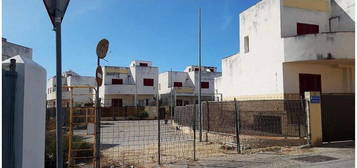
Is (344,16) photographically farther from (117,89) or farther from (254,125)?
(117,89)

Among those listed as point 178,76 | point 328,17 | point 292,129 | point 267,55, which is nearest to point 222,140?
point 292,129

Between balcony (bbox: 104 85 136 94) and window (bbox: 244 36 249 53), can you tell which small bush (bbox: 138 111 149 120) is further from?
window (bbox: 244 36 249 53)

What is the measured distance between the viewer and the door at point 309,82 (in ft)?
61.1

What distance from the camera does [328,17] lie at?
67.4 ft

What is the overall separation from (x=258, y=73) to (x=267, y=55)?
1456 mm

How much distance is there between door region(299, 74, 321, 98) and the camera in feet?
61.1

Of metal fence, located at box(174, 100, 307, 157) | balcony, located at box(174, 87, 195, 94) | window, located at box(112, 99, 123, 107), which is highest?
balcony, located at box(174, 87, 195, 94)

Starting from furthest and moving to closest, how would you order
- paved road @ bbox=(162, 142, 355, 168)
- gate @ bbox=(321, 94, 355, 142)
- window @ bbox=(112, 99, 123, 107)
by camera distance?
window @ bbox=(112, 99, 123, 107) → gate @ bbox=(321, 94, 355, 142) → paved road @ bbox=(162, 142, 355, 168)

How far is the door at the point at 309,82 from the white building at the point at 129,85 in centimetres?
3655

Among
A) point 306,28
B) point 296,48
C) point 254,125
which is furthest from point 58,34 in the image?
point 306,28

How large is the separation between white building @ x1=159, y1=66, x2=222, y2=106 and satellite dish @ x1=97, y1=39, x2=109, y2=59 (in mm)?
45176

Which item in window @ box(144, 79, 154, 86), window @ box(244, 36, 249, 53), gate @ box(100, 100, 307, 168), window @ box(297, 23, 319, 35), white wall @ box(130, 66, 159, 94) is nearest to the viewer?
gate @ box(100, 100, 307, 168)

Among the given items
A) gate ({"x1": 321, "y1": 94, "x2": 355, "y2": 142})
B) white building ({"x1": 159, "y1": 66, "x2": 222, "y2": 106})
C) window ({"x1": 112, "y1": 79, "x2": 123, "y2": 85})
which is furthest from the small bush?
gate ({"x1": 321, "y1": 94, "x2": 355, "y2": 142})

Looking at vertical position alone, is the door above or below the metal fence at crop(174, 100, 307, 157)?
above
